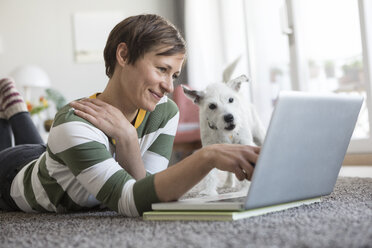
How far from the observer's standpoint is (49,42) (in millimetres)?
5520

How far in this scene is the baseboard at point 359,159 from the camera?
2.89 m

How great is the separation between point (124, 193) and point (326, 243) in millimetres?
486

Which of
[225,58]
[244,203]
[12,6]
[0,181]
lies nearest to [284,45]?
[225,58]

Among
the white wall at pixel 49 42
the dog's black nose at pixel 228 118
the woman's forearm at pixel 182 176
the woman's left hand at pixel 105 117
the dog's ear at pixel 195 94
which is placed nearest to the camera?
the woman's forearm at pixel 182 176

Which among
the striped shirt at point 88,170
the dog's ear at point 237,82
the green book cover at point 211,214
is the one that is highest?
the dog's ear at point 237,82

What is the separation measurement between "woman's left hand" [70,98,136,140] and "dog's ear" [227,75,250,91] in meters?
0.81

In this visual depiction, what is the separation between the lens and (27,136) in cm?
198

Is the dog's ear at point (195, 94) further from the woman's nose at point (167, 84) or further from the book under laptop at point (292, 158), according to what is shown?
the book under laptop at point (292, 158)

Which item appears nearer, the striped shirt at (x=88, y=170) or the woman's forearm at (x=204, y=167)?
the woman's forearm at (x=204, y=167)

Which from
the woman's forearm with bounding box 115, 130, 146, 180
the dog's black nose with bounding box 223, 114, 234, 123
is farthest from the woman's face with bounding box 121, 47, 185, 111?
the dog's black nose with bounding box 223, 114, 234, 123

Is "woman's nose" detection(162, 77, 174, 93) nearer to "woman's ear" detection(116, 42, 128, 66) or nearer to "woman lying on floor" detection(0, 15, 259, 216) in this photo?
"woman lying on floor" detection(0, 15, 259, 216)

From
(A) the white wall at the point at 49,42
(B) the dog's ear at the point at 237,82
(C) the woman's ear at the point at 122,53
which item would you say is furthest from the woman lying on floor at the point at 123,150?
(A) the white wall at the point at 49,42

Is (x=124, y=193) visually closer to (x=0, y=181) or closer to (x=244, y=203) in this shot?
(x=244, y=203)

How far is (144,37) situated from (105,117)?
0.23 metres
